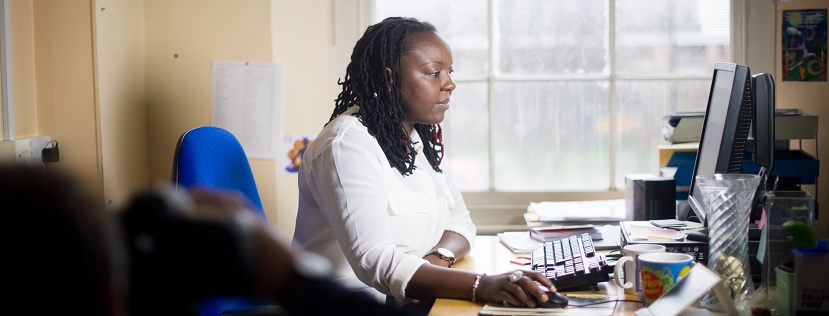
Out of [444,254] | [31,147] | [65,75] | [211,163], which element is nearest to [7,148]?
[31,147]

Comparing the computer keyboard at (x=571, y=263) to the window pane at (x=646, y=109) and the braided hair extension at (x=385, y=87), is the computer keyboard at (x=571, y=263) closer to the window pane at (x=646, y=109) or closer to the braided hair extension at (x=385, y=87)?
the braided hair extension at (x=385, y=87)

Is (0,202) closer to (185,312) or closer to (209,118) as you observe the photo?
(185,312)

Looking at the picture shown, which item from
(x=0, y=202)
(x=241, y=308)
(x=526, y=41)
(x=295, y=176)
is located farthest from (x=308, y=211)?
(x=0, y=202)

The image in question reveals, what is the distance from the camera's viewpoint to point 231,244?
0.89 ft

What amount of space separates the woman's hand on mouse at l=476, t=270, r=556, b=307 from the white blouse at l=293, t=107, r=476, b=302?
166 millimetres

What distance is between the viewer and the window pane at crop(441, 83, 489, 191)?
2.62 meters

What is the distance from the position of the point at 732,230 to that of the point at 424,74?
80 cm

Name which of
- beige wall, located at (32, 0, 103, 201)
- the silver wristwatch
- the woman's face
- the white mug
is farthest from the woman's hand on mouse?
beige wall, located at (32, 0, 103, 201)

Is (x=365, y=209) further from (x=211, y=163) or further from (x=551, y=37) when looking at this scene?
(x=551, y=37)

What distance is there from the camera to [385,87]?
182 centimetres

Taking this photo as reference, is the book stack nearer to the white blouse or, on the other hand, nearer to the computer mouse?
the white blouse

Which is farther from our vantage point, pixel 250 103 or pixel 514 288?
pixel 250 103

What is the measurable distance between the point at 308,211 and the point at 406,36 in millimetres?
459

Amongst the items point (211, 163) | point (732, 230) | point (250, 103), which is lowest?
point (732, 230)
